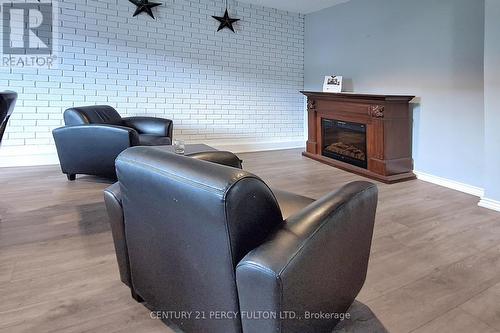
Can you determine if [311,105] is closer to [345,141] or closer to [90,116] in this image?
[345,141]

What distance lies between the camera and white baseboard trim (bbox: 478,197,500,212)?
3.15m

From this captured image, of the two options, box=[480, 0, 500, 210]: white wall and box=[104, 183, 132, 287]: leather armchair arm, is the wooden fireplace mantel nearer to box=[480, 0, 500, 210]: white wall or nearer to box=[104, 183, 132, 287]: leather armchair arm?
box=[480, 0, 500, 210]: white wall

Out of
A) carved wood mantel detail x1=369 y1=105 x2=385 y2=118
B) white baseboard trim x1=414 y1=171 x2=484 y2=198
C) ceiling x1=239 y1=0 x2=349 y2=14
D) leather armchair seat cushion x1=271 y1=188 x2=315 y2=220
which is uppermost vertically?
ceiling x1=239 y1=0 x2=349 y2=14

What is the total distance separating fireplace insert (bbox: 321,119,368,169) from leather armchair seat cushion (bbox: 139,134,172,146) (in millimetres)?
2450

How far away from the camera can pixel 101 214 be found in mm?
2965

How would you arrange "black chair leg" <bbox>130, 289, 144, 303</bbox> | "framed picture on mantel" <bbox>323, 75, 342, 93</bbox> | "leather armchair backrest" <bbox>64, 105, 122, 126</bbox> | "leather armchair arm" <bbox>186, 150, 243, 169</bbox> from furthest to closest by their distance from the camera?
"framed picture on mantel" <bbox>323, 75, 342, 93</bbox>
"leather armchair backrest" <bbox>64, 105, 122, 126</bbox>
"leather armchair arm" <bbox>186, 150, 243, 169</bbox>
"black chair leg" <bbox>130, 289, 144, 303</bbox>

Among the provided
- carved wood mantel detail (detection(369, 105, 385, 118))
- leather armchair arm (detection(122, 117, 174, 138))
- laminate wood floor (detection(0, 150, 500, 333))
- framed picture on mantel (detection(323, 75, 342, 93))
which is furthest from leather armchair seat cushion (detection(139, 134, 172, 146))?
framed picture on mantel (detection(323, 75, 342, 93))

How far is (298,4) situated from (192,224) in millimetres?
5506

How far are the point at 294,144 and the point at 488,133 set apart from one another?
3.77 meters

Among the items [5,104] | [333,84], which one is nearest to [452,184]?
[333,84]

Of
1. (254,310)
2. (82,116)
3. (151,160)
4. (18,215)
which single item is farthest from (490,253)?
(82,116)

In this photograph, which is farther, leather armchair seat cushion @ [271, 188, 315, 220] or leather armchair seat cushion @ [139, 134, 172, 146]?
leather armchair seat cushion @ [139, 134, 172, 146]

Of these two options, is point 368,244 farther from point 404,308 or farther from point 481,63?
point 481,63

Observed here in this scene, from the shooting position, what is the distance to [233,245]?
1080 millimetres
